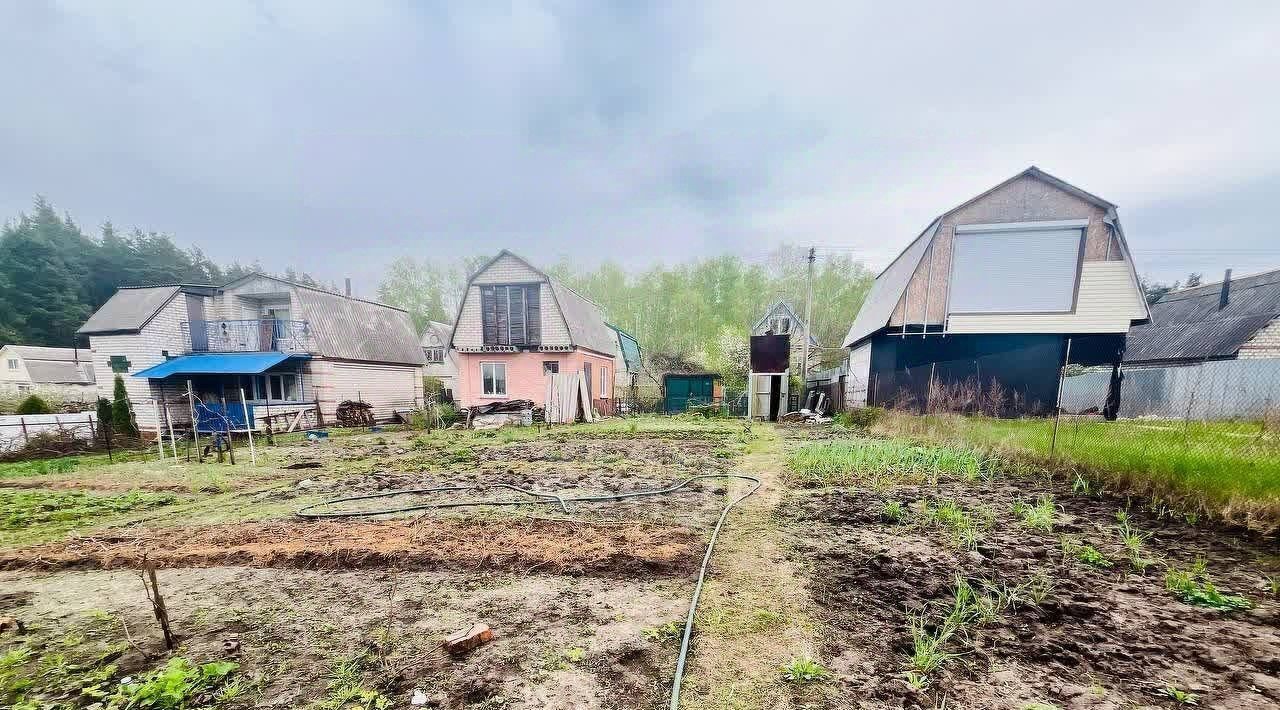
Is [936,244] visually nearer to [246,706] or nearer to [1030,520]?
[1030,520]

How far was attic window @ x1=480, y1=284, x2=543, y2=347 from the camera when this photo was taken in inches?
662

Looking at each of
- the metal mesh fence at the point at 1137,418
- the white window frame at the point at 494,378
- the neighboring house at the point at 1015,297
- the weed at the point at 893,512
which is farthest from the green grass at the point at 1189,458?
the white window frame at the point at 494,378

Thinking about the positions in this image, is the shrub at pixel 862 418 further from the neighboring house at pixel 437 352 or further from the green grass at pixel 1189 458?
the neighboring house at pixel 437 352

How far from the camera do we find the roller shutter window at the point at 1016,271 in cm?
1148

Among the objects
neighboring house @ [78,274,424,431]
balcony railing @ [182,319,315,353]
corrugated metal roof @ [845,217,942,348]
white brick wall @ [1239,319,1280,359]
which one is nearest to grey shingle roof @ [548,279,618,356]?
neighboring house @ [78,274,424,431]

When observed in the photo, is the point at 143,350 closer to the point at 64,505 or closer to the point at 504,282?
the point at 504,282

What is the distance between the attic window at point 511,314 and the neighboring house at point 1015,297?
42.4ft

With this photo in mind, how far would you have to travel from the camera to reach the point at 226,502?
18.9 ft

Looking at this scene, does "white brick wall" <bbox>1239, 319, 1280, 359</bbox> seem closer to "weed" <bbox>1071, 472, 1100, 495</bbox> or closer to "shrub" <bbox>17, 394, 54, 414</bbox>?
"weed" <bbox>1071, 472, 1100, 495</bbox>

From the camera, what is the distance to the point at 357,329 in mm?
17844

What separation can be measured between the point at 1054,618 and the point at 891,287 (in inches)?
541

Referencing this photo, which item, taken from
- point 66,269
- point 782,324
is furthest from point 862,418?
point 66,269

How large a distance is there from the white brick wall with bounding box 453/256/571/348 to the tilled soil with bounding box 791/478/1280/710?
13.7 m

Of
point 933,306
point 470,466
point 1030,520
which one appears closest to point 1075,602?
point 1030,520
